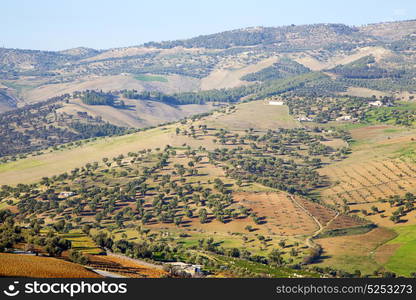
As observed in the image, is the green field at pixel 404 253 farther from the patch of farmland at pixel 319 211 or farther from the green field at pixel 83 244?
the green field at pixel 83 244

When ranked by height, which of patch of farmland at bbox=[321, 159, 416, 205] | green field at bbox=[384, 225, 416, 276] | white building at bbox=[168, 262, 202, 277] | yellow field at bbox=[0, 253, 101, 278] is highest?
yellow field at bbox=[0, 253, 101, 278]

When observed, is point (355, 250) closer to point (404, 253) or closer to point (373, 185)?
point (404, 253)

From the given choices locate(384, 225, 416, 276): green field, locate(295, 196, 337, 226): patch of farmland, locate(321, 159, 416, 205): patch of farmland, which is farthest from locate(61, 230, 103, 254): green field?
locate(321, 159, 416, 205): patch of farmland

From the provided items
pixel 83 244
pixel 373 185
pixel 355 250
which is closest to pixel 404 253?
pixel 355 250

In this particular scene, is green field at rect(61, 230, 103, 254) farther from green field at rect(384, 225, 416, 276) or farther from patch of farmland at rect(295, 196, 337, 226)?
patch of farmland at rect(295, 196, 337, 226)

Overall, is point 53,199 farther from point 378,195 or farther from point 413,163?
point 413,163

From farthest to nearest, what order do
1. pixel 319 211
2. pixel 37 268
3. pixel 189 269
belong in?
pixel 319 211 < pixel 189 269 < pixel 37 268

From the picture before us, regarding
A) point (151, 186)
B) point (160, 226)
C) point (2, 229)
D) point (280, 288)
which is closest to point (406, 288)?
point (280, 288)

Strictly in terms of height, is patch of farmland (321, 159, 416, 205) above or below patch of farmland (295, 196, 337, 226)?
above

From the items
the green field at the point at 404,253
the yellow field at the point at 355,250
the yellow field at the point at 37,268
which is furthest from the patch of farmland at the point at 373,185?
the yellow field at the point at 37,268
